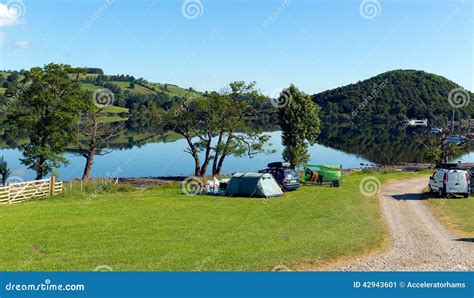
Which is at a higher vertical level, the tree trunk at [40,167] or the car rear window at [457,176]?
the tree trunk at [40,167]

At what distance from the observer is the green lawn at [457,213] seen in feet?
68.7

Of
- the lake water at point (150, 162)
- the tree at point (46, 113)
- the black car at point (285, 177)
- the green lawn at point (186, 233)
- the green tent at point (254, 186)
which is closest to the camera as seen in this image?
the green lawn at point (186, 233)

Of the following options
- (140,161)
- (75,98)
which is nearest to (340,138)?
(140,161)

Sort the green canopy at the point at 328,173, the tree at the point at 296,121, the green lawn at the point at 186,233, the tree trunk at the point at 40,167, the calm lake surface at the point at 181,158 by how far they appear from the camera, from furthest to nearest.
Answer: the calm lake surface at the point at 181,158 → the tree at the point at 296,121 → the tree trunk at the point at 40,167 → the green canopy at the point at 328,173 → the green lawn at the point at 186,233

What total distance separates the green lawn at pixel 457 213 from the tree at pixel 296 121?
63.4 feet

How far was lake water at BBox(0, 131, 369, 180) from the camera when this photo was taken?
6412cm

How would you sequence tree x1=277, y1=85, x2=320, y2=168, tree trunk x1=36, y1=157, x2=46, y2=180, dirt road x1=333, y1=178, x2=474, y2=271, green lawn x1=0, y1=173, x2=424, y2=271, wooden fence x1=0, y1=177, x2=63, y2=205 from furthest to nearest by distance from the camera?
tree x1=277, y1=85, x2=320, y2=168 < tree trunk x1=36, y1=157, x2=46, y2=180 < wooden fence x1=0, y1=177, x2=63, y2=205 < dirt road x1=333, y1=178, x2=474, y2=271 < green lawn x1=0, y1=173, x2=424, y2=271

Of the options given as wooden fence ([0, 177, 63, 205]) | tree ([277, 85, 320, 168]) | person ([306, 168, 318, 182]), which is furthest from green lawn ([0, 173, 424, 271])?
tree ([277, 85, 320, 168])

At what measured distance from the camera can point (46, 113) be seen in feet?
129

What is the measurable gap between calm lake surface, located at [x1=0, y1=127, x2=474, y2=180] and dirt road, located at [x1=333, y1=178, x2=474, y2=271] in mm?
37647

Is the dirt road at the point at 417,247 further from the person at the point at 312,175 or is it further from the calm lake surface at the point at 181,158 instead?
the calm lake surface at the point at 181,158

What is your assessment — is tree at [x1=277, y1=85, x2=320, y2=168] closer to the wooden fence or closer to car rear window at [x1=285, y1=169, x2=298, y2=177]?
car rear window at [x1=285, y1=169, x2=298, y2=177]

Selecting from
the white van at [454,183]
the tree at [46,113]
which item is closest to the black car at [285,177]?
the white van at [454,183]
